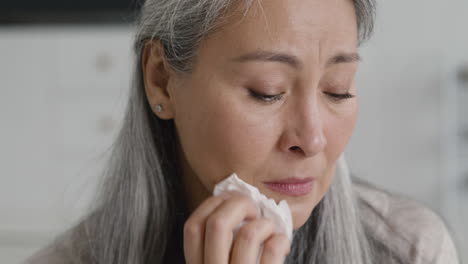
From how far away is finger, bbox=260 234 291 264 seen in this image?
90 centimetres

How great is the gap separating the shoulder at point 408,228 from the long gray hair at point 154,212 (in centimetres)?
3

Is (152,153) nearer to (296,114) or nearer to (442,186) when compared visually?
(296,114)

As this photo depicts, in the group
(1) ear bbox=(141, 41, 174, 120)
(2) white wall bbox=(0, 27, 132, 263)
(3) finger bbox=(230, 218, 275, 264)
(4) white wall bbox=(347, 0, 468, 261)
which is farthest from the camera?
(2) white wall bbox=(0, 27, 132, 263)

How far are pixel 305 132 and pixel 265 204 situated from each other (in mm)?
133

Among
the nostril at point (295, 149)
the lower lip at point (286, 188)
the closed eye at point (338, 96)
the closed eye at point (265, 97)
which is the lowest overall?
the lower lip at point (286, 188)

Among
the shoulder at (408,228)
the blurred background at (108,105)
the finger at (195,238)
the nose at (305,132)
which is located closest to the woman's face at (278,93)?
the nose at (305,132)

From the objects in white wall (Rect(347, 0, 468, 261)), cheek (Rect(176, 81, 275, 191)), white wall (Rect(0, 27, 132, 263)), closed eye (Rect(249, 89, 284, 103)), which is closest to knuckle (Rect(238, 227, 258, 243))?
cheek (Rect(176, 81, 275, 191))

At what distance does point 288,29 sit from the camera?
3.07 ft

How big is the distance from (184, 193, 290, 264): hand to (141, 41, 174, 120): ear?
0.24 metres

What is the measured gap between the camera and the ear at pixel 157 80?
3.61ft

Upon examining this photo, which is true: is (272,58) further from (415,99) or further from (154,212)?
(415,99)

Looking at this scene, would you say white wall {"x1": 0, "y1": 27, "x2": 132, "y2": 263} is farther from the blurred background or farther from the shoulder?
the shoulder

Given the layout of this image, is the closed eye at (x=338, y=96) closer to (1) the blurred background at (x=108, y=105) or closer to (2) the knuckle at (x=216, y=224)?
Result: (2) the knuckle at (x=216, y=224)

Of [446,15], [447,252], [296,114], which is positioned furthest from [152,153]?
[446,15]
